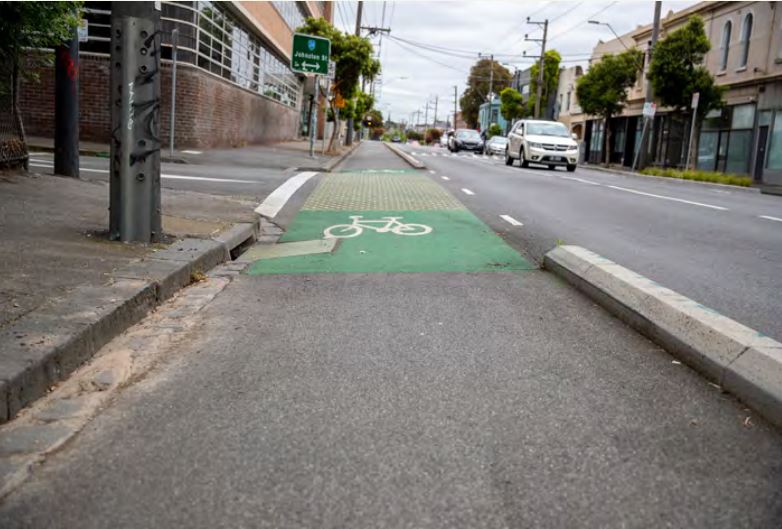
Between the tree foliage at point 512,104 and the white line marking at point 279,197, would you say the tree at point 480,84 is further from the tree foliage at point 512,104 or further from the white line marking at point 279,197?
the white line marking at point 279,197

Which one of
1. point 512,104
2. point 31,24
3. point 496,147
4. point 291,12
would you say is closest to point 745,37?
point 496,147

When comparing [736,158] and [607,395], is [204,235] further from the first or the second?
[736,158]

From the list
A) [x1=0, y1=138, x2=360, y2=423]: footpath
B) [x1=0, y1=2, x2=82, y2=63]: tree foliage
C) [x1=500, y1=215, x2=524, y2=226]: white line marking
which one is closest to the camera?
[x1=0, y1=138, x2=360, y2=423]: footpath

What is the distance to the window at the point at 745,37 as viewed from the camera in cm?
3219

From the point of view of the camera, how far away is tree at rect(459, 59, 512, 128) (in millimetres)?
100562

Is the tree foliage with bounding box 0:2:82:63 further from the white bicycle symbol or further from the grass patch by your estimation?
the grass patch

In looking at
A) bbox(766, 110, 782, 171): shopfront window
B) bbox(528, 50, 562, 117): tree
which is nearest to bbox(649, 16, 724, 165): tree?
bbox(766, 110, 782, 171): shopfront window

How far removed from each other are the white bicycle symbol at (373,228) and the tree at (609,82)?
111 feet

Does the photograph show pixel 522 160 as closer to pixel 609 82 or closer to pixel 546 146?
pixel 546 146

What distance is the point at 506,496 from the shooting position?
254 centimetres

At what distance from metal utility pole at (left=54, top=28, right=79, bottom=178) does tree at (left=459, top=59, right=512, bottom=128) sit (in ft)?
289

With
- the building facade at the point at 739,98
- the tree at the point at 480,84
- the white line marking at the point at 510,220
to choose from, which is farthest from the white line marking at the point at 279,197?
the tree at the point at 480,84

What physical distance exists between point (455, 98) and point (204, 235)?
428 ft

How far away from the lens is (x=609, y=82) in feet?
133
